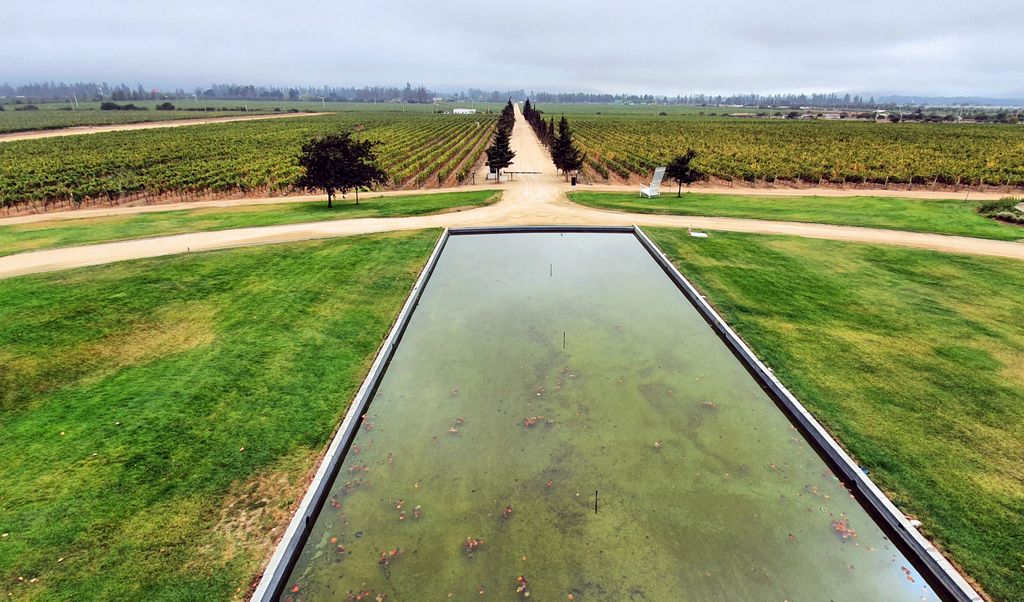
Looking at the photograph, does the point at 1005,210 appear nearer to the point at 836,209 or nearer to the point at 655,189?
the point at 836,209

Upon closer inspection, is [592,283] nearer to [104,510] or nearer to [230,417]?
[230,417]

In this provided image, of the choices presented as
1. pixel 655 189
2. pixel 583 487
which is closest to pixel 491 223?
pixel 655 189

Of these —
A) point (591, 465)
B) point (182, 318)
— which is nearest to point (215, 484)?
point (591, 465)

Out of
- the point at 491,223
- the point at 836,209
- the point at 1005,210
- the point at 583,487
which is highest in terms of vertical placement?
the point at 1005,210

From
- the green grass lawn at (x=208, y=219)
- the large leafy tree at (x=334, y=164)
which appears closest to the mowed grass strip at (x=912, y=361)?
the green grass lawn at (x=208, y=219)

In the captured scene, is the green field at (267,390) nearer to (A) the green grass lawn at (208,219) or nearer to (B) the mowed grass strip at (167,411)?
(B) the mowed grass strip at (167,411)

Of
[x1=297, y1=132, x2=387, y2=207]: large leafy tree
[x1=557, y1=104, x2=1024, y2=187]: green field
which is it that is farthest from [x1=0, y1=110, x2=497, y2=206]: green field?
[x1=557, y1=104, x2=1024, y2=187]: green field
